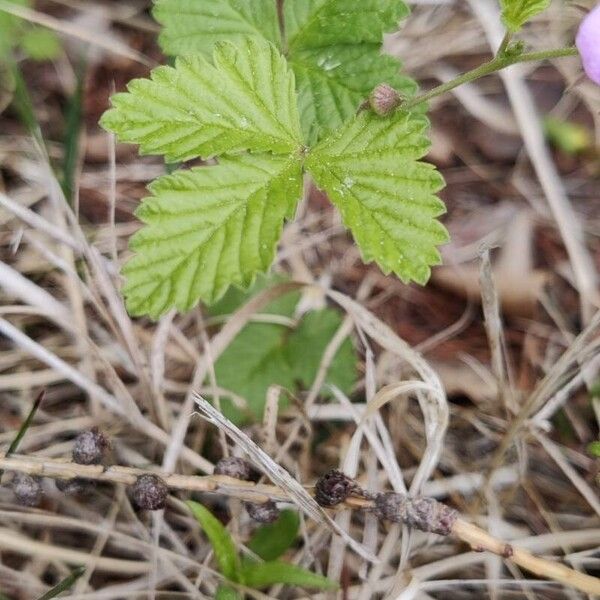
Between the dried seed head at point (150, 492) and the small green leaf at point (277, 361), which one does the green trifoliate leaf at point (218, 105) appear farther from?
the small green leaf at point (277, 361)

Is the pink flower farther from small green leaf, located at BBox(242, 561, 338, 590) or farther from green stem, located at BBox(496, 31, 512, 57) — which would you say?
small green leaf, located at BBox(242, 561, 338, 590)

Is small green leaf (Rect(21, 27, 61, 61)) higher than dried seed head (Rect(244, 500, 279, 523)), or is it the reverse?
small green leaf (Rect(21, 27, 61, 61))

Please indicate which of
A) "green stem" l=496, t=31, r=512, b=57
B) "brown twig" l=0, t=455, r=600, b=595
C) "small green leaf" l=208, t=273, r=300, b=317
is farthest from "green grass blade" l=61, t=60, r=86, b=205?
"green stem" l=496, t=31, r=512, b=57

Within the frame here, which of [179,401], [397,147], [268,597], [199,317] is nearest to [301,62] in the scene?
[397,147]

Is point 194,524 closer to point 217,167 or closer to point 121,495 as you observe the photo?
point 121,495

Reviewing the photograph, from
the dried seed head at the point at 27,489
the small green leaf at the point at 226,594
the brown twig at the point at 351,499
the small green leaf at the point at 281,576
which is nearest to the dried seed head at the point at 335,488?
the brown twig at the point at 351,499
